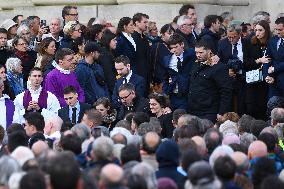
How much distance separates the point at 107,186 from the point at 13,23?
1025 cm

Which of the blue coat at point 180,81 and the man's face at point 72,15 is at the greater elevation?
the man's face at point 72,15

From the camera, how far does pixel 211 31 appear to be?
66.5ft

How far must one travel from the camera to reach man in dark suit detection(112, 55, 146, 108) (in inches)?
723

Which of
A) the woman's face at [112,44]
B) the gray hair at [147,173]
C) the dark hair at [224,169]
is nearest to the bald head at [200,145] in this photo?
the dark hair at [224,169]

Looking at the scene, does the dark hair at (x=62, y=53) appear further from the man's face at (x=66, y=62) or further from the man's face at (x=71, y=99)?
the man's face at (x=71, y=99)

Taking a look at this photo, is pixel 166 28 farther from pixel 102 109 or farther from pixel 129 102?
pixel 102 109

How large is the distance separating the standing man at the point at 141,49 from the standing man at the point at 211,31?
2.78 ft

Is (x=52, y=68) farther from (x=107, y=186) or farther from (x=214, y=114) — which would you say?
(x=107, y=186)

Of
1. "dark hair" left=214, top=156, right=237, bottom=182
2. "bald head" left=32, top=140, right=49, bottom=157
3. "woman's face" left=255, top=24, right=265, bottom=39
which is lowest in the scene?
"dark hair" left=214, top=156, right=237, bottom=182

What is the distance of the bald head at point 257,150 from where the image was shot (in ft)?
43.4

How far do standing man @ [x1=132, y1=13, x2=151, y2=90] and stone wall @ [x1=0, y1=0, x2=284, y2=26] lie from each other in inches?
82.4

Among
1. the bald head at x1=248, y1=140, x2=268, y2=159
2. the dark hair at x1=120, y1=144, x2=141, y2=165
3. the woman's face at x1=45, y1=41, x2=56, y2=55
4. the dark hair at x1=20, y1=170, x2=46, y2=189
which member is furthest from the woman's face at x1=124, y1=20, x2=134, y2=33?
the dark hair at x1=20, y1=170, x2=46, y2=189

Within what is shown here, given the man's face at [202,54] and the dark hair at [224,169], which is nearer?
the dark hair at [224,169]

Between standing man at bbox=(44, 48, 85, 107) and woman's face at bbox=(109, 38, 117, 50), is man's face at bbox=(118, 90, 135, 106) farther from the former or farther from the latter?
woman's face at bbox=(109, 38, 117, 50)
